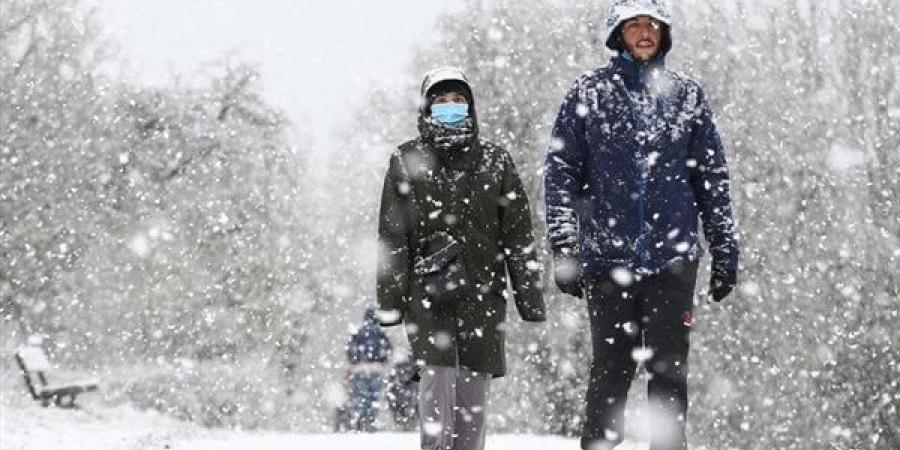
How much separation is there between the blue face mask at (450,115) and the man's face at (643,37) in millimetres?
765

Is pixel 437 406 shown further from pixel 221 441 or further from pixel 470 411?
pixel 221 441

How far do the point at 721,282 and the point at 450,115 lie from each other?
1.32 m

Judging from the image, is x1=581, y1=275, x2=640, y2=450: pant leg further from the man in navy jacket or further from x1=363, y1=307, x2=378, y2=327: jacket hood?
x1=363, y1=307, x2=378, y2=327: jacket hood

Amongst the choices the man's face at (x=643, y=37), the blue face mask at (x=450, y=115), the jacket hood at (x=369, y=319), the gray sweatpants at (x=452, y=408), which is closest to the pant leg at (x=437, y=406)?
the gray sweatpants at (x=452, y=408)

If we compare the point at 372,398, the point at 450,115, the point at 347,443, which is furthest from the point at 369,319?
the point at 450,115

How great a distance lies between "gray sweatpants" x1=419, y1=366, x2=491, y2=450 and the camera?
4840 millimetres

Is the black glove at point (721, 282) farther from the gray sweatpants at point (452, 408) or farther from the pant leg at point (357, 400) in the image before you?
the pant leg at point (357, 400)

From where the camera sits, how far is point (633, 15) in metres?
4.65

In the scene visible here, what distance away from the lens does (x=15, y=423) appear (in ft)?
37.1

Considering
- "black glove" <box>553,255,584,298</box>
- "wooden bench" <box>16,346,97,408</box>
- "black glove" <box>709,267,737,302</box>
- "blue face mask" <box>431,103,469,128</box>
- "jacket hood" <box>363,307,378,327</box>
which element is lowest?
"wooden bench" <box>16,346,97,408</box>

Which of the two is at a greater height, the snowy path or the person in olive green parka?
the person in olive green parka

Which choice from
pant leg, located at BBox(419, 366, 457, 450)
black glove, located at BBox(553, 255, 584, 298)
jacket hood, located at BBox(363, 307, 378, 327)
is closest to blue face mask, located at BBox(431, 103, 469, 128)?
black glove, located at BBox(553, 255, 584, 298)

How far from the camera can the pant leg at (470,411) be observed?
16.2ft

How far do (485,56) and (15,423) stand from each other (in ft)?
43.2
